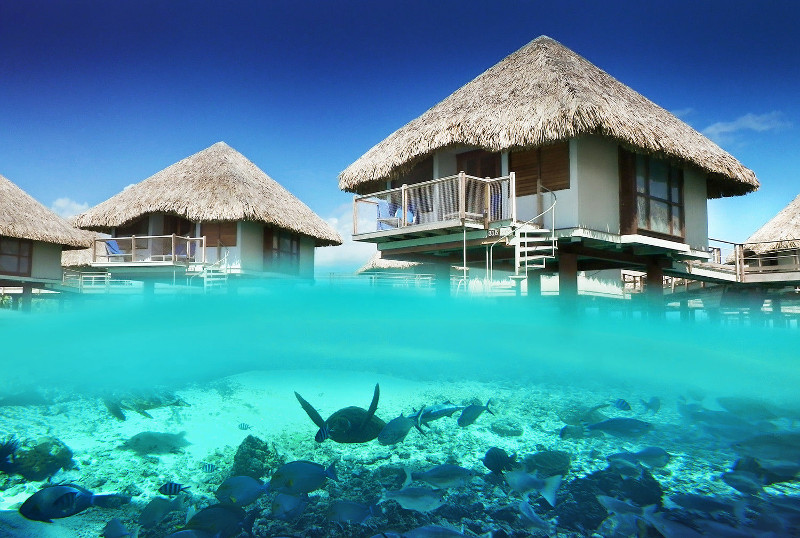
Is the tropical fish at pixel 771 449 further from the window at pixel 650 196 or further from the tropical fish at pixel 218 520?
the window at pixel 650 196

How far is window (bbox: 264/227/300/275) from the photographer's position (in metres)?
18.6

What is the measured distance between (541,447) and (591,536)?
1.52m

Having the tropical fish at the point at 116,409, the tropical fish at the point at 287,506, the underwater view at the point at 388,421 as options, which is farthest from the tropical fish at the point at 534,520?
the tropical fish at the point at 116,409

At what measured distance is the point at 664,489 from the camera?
506cm

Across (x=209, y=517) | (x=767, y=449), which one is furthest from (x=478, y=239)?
(x=209, y=517)

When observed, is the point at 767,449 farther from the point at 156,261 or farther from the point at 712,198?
the point at 156,261

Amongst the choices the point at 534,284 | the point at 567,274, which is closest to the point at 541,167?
the point at 567,274

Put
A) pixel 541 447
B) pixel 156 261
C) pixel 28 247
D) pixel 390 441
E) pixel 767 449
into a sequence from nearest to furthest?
pixel 390 441, pixel 767 449, pixel 541 447, pixel 156 261, pixel 28 247

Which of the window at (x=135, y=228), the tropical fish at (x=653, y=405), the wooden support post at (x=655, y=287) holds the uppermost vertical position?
the window at (x=135, y=228)

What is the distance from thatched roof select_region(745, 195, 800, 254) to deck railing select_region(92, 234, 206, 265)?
14.8 m

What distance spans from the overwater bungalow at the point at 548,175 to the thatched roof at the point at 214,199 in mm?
5892

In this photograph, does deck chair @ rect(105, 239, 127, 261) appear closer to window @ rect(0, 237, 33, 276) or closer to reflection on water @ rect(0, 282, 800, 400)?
window @ rect(0, 237, 33, 276)

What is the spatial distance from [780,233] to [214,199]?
15.4 m

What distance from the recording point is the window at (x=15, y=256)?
18.7 m
